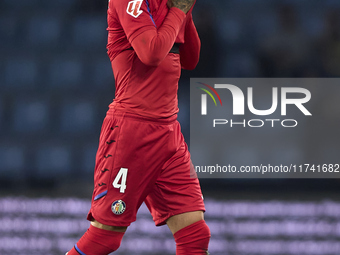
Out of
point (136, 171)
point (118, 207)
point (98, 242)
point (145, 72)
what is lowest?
point (98, 242)

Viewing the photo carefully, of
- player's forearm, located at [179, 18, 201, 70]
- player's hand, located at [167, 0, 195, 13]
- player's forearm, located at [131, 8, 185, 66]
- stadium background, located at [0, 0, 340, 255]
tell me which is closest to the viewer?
player's forearm, located at [131, 8, 185, 66]

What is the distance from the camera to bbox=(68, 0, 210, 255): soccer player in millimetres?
1742

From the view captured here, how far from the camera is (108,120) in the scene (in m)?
1.81

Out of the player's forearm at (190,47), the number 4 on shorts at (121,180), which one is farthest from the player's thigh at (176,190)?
the player's forearm at (190,47)

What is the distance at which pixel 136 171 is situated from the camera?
1.76 metres

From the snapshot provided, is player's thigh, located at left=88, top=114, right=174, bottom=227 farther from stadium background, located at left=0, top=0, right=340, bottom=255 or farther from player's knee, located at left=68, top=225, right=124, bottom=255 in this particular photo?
stadium background, located at left=0, top=0, right=340, bottom=255

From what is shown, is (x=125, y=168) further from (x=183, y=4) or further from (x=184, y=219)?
(x=183, y=4)

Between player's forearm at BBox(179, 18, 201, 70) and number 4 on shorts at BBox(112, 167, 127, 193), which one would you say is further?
player's forearm at BBox(179, 18, 201, 70)

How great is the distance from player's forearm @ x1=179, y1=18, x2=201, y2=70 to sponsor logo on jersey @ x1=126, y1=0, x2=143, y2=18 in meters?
0.36

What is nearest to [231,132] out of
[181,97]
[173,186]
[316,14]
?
[181,97]

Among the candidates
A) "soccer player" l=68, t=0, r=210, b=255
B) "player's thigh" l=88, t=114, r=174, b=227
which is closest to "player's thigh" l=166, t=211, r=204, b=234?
"soccer player" l=68, t=0, r=210, b=255

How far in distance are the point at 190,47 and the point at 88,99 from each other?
1389mm

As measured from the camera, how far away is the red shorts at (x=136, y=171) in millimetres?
1742

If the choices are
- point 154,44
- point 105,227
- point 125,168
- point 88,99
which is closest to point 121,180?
point 125,168
